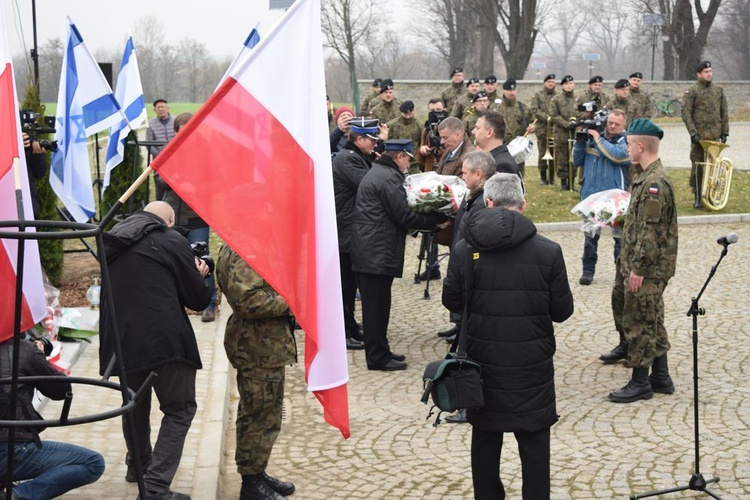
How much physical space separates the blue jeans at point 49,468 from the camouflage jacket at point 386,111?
47.8 ft

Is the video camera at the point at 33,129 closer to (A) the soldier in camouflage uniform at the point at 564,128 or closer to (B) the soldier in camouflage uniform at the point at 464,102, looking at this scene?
(B) the soldier in camouflage uniform at the point at 464,102

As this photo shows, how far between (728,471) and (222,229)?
3944mm

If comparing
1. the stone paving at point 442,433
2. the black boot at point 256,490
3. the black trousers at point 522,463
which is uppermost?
the black trousers at point 522,463

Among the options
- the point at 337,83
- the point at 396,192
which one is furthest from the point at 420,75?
the point at 396,192

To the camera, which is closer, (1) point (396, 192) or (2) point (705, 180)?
(1) point (396, 192)

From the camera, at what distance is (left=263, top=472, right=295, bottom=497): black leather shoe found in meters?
6.14

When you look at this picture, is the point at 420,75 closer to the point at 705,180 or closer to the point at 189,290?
the point at 705,180

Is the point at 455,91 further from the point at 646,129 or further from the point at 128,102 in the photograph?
the point at 646,129

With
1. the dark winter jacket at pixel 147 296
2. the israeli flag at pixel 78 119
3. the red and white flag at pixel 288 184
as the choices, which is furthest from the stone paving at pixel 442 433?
the red and white flag at pixel 288 184

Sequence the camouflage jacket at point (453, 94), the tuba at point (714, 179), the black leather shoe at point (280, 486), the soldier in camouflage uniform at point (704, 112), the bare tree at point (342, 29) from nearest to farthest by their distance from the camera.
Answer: the black leather shoe at point (280, 486)
the tuba at point (714, 179)
the soldier in camouflage uniform at point (704, 112)
the camouflage jacket at point (453, 94)
the bare tree at point (342, 29)

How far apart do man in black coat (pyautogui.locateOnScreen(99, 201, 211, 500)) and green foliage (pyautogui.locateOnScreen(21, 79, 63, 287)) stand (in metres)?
5.61

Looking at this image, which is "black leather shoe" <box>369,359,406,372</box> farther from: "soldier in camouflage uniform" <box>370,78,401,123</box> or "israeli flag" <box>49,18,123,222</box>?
"soldier in camouflage uniform" <box>370,78,401,123</box>

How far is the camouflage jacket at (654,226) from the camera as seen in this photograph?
758cm

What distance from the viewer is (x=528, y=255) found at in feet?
17.3
